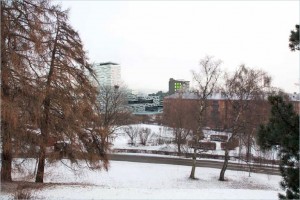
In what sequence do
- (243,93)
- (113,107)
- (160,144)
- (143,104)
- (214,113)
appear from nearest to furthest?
(243,93)
(113,107)
(143,104)
(214,113)
(160,144)

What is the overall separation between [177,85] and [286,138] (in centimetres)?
4029

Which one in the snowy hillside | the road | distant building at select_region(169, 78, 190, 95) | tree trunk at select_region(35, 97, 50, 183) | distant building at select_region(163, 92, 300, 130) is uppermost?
distant building at select_region(169, 78, 190, 95)

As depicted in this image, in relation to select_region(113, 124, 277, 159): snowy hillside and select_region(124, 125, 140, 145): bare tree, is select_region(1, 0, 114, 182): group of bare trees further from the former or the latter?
select_region(124, 125, 140, 145): bare tree

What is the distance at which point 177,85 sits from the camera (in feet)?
147

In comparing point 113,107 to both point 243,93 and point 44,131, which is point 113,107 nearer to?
point 243,93

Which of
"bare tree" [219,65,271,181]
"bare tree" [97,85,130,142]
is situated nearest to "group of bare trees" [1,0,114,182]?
"bare tree" [219,65,271,181]

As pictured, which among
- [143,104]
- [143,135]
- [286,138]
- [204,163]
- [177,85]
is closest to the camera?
[286,138]

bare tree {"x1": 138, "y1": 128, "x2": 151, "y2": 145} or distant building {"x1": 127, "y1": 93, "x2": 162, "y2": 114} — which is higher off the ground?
distant building {"x1": 127, "y1": 93, "x2": 162, "y2": 114}

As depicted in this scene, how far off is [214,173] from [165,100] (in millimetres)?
20682

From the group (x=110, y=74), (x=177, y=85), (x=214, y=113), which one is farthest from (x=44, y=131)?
(x=214, y=113)

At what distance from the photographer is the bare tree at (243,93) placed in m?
25.4

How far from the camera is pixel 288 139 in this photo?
4.56 meters

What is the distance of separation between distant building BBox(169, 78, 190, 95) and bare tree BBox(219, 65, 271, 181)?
1448cm

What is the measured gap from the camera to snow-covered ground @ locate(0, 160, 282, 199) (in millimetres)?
11562
